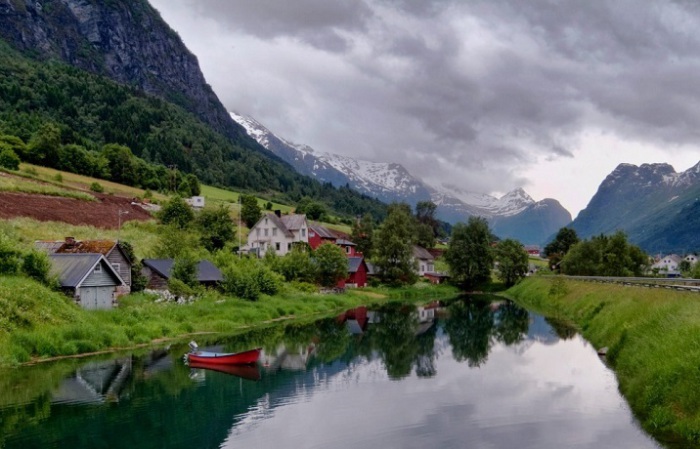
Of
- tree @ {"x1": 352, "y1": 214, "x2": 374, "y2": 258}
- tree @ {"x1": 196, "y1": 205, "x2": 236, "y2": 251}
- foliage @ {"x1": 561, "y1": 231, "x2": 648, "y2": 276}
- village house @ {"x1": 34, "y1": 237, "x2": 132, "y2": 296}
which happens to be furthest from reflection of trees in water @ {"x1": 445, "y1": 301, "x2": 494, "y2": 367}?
tree @ {"x1": 196, "y1": 205, "x2": 236, "y2": 251}

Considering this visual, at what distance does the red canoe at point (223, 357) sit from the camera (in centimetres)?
3634

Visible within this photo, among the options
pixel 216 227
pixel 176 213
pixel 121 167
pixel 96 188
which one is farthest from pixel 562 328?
pixel 121 167

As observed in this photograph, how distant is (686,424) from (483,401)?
34.4 ft

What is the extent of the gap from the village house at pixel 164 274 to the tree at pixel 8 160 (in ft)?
182

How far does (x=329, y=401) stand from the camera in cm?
2889

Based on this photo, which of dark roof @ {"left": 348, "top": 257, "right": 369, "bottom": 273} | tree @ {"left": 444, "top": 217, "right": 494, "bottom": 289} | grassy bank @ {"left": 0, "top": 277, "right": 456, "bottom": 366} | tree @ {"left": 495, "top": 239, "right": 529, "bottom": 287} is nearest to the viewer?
grassy bank @ {"left": 0, "top": 277, "right": 456, "bottom": 366}

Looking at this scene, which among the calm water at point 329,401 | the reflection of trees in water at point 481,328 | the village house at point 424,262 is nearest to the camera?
the calm water at point 329,401

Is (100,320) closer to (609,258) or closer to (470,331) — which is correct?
(470,331)

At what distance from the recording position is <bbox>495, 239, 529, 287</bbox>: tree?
11812 centimetres

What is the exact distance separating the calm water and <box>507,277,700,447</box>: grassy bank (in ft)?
3.11

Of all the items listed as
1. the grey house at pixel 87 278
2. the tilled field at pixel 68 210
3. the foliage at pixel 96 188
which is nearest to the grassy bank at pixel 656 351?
the grey house at pixel 87 278

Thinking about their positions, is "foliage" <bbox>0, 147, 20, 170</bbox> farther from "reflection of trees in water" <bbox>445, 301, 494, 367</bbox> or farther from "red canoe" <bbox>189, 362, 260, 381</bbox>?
"red canoe" <bbox>189, 362, 260, 381</bbox>

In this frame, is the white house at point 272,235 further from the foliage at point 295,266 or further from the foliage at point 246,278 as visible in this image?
the foliage at point 246,278

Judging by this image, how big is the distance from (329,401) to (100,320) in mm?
22099
